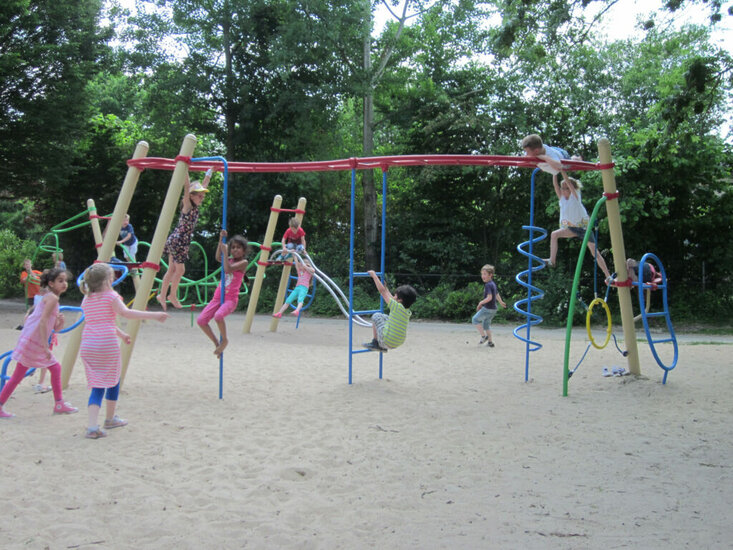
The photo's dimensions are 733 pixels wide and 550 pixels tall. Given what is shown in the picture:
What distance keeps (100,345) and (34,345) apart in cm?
101

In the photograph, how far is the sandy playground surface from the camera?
3.35 metres

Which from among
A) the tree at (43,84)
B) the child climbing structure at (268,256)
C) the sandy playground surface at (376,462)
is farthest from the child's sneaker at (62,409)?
the tree at (43,84)

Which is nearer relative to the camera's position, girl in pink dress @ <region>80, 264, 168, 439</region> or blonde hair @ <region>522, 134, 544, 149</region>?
girl in pink dress @ <region>80, 264, 168, 439</region>

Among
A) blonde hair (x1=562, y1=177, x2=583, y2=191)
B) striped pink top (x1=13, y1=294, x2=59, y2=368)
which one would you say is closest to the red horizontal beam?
blonde hair (x1=562, y1=177, x2=583, y2=191)

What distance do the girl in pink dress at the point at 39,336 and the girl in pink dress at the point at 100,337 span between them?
0.52 meters

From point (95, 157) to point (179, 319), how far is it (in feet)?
25.9

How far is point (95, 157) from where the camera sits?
19.3m

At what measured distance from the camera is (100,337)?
477cm

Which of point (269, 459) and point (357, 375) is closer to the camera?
point (269, 459)

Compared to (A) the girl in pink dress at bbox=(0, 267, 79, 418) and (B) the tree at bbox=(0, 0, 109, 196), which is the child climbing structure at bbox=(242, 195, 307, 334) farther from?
(B) the tree at bbox=(0, 0, 109, 196)

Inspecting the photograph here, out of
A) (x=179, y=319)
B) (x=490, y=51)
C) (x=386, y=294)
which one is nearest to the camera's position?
(x=386, y=294)

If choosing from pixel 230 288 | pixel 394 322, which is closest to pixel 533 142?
pixel 394 322

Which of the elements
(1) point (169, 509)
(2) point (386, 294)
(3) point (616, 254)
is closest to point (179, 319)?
(2) point (386, 294)

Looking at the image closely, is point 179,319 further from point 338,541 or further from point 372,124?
point 338,541
